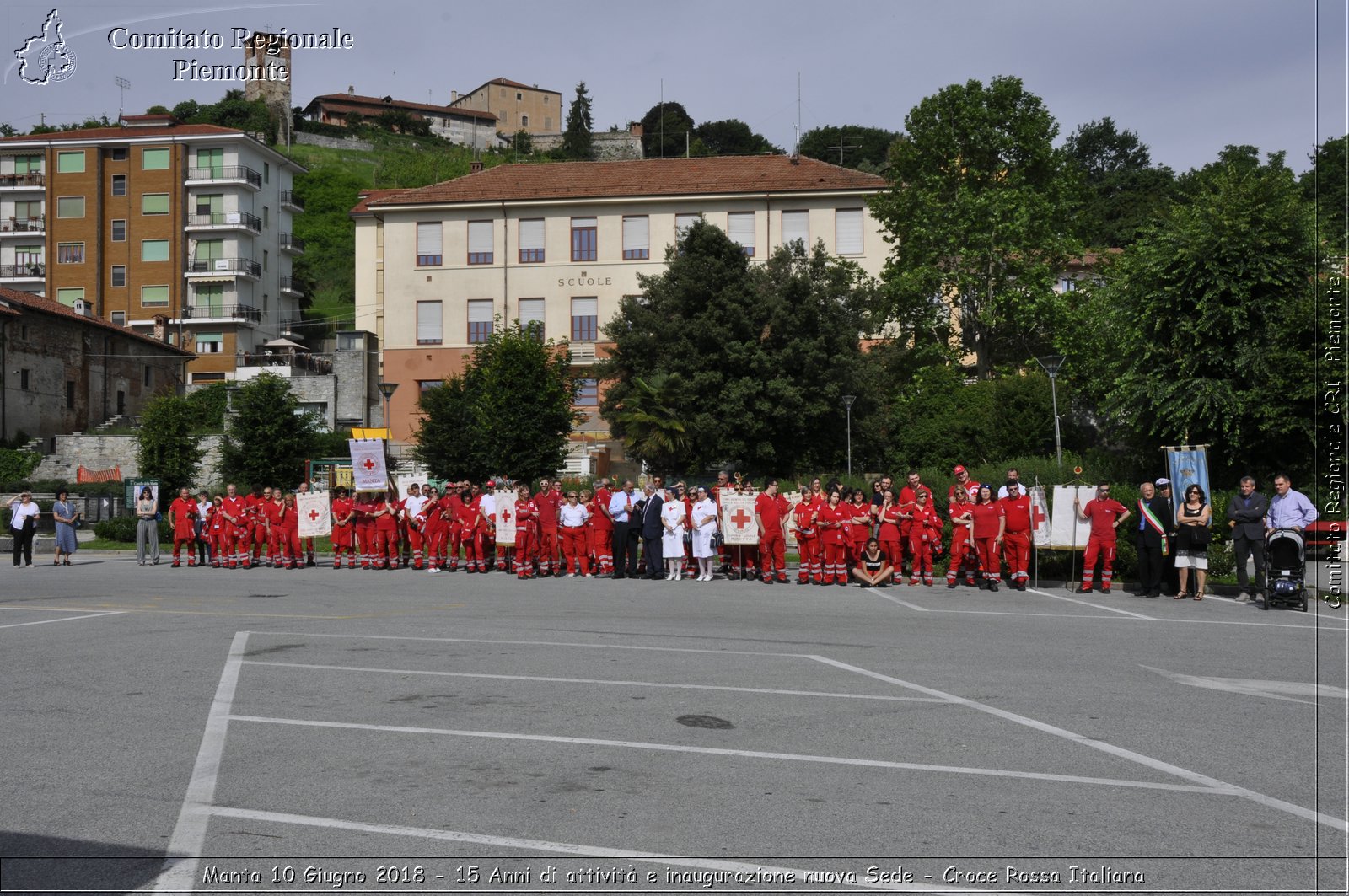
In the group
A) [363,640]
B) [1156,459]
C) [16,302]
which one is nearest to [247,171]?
[16,302]

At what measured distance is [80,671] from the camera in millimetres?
10062

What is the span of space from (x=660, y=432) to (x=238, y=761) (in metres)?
34.4

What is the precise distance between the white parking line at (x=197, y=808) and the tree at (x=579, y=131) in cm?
11628

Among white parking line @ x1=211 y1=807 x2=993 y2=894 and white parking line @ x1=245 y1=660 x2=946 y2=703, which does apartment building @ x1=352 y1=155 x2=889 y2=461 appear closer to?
white parking line @ x1=245 y1=660 x2=946 y2=703

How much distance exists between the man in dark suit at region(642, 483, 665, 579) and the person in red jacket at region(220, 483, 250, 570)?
9148 millimetres

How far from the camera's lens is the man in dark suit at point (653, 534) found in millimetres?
22297

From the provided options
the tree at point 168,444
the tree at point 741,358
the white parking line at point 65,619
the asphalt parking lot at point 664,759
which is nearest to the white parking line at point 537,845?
the asphalt parking lot at point 664,759

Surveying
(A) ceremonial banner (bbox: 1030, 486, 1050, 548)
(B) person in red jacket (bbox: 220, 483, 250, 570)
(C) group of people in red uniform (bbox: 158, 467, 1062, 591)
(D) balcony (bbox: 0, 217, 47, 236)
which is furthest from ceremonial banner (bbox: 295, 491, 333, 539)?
(D) balcony (bbox: 0, 217, 47, 236)

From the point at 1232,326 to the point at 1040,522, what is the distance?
259 inches

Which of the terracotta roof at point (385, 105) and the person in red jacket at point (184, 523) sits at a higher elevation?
the terracotta roof at point (385, 105)

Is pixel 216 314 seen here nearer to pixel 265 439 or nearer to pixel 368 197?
pixel 368 197

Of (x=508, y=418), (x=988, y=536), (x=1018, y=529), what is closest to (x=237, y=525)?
(x=988, y=536)

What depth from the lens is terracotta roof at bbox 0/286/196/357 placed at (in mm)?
55062

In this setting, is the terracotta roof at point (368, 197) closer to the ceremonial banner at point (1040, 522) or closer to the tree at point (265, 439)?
the tree at point (265, 439)
